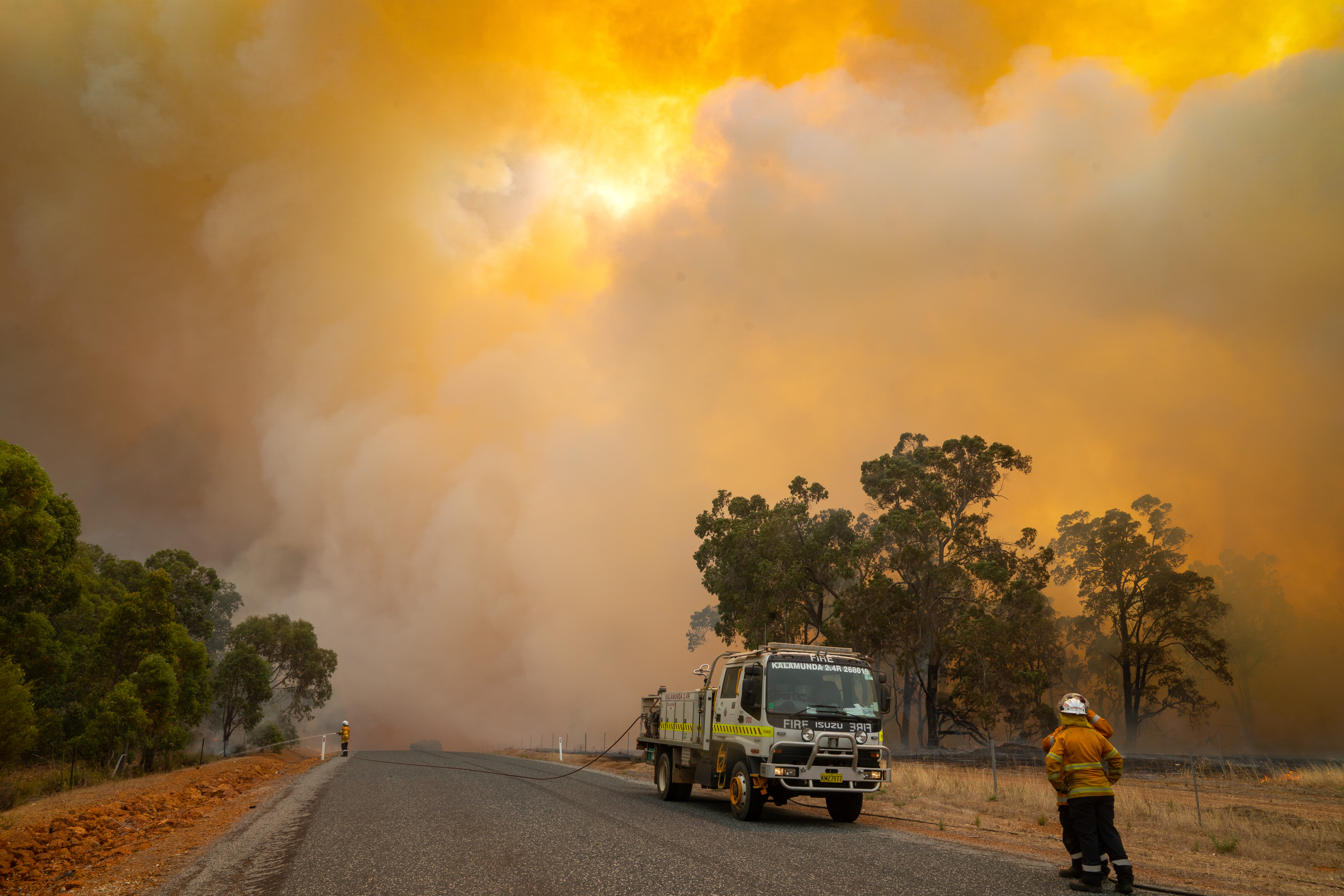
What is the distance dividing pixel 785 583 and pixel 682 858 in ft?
131

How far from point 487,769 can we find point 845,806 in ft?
55.6

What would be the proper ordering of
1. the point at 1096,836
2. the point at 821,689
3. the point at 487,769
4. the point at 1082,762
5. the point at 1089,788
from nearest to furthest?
the point at 1096,836 → the point at 1089,788 → the point at 1082,762 → the point at 821,689 → the point at 487,769

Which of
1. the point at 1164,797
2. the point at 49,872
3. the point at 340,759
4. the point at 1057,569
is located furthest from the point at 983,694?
the point at 49,872

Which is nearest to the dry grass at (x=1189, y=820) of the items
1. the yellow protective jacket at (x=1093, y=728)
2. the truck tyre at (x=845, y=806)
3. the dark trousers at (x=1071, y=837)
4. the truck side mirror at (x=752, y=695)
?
the truck tyre at (x=845, y=806)

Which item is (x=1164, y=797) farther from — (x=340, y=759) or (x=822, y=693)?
(x=340, y=759)

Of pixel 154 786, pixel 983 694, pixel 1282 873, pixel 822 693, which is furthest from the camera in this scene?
pixel 983 694

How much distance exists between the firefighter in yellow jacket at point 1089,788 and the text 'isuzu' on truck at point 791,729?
16.2ft

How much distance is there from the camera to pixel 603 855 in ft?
32.4

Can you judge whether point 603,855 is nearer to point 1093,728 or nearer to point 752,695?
point 752,695

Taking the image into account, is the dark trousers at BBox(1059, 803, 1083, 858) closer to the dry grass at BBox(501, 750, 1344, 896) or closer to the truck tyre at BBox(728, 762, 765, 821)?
the dry grass at BBox(501, 750, 1344, 896)

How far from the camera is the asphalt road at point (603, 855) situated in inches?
328

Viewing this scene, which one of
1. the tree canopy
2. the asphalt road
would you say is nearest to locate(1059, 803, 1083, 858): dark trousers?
the asphalt road

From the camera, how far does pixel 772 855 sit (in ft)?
33.3

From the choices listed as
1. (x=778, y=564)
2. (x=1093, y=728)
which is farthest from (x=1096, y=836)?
(x=778, y=564)
